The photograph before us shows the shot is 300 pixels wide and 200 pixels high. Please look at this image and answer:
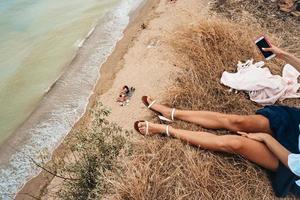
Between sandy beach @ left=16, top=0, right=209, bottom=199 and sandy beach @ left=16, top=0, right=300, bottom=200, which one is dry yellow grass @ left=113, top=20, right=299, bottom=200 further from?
sandy beach @ left=16, top=0, right=209, bottom=199

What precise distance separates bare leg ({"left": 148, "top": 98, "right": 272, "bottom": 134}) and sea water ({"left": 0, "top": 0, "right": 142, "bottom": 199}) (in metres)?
1.44

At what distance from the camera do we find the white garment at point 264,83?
4645 mm

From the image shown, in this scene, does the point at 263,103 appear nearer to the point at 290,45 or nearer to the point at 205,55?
the point at 205,55

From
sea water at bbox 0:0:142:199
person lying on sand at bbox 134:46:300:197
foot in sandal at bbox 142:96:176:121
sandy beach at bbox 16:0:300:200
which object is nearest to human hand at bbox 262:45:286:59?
person lying on sand at bbox 134:46:300:197

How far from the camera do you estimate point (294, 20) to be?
6188 mm

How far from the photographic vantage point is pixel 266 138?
11.8ft

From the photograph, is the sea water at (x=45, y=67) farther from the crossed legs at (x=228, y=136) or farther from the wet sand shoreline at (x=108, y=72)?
the crossed legs at (x=228, y=136)

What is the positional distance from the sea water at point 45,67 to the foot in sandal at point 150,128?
1.03 meters

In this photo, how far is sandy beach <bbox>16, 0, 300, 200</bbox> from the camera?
502 centimetres

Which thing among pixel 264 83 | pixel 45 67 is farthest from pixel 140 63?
pixel 264 83

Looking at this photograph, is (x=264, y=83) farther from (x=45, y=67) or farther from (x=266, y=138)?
(x=45, y=67)

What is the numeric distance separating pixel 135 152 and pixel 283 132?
1.28m

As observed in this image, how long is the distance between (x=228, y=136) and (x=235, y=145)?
0.10 metres

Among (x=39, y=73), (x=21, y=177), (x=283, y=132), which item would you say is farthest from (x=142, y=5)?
(x=283, y=132)
